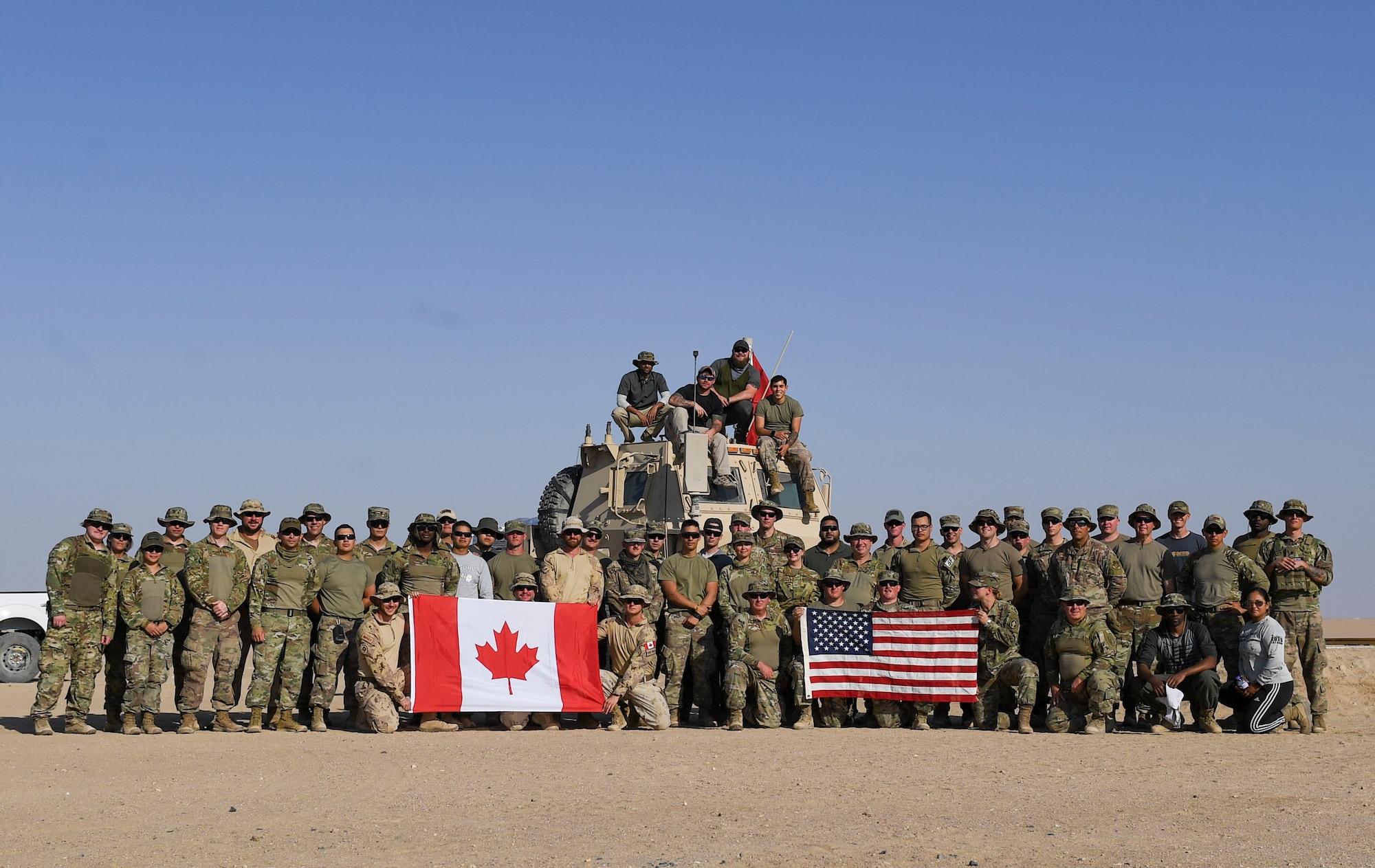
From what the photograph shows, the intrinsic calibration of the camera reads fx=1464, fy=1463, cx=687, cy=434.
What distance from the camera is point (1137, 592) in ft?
40.6

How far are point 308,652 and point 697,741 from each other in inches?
135

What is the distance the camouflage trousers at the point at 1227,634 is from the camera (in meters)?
12.2

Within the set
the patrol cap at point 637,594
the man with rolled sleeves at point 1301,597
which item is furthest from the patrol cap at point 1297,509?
the patrol cap at point 637,594

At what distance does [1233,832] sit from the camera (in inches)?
291

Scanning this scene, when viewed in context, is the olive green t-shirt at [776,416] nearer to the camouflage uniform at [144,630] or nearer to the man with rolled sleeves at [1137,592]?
the man with rolled sleeves at [1137,592]

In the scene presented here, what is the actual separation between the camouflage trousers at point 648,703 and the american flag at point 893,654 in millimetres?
1233

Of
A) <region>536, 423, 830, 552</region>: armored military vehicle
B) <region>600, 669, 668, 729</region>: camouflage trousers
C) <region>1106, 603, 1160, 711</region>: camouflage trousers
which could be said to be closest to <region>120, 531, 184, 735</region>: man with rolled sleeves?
<region>600, 669, 668, 729</region>: camouflage trousers

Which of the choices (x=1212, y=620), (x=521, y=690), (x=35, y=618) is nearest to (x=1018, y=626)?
(x=1212, y=620)

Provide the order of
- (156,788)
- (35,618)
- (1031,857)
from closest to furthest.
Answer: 1. (1031,857)
2. (156,788)
3. (35,618)

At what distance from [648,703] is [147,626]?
13.3 feet

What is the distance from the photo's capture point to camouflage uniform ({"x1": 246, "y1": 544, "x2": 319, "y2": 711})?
11.9m

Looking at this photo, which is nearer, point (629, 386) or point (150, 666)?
point (150, 666)

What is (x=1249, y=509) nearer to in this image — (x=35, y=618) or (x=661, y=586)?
(x=661, y=586)

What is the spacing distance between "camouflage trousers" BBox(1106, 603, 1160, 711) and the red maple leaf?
4.85 m
